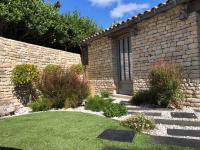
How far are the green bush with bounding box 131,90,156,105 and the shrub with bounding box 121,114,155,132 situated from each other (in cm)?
290

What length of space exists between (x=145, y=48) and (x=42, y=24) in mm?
6924

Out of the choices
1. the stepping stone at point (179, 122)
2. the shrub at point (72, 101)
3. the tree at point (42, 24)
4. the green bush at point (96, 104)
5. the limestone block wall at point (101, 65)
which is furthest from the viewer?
the tree at point (42, 24)

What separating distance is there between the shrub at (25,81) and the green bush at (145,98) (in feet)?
13.3

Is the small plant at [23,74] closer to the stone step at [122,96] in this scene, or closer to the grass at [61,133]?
the grass at [61,133]

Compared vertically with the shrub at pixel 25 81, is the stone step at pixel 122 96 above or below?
below

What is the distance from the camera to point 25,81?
1073 centimetres

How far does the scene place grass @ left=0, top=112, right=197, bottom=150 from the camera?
5168 millimetres

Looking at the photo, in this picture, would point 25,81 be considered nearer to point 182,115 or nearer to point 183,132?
point 182,115

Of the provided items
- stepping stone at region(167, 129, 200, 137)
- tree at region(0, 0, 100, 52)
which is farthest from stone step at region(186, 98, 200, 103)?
tree at region(0, 0, 100, 52)

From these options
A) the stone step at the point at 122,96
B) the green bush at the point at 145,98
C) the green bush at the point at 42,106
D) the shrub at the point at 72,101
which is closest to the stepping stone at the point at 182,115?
the green bush at the point at 145,98

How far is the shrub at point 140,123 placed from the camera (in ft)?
20.2

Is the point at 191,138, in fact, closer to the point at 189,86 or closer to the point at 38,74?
the point at 189,86

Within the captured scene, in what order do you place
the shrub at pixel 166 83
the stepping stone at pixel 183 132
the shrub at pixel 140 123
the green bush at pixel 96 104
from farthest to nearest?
1. the green bush at pixel 96 104
2. the shrub at pixel 166 83
3. the shrub at pixel 140 123
4. the stepping stone at pixel 183 132

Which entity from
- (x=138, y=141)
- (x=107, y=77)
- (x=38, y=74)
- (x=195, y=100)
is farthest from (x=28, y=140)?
(x=107, y=77)
